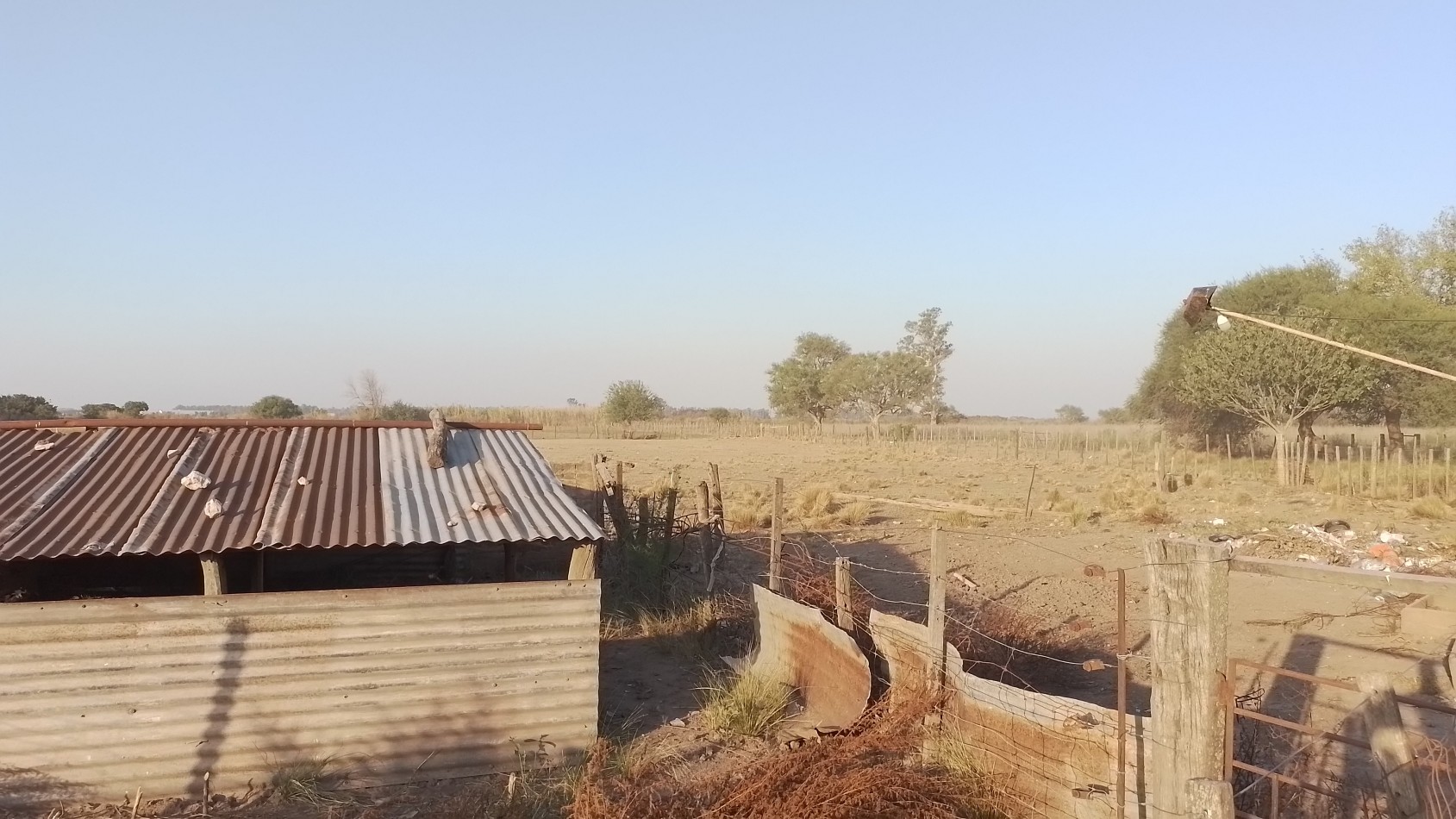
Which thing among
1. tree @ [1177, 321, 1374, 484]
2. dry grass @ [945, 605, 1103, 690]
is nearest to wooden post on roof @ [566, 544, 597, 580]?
dry grass @ [945, 605, 1103, 690]

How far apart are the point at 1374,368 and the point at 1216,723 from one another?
30315mm

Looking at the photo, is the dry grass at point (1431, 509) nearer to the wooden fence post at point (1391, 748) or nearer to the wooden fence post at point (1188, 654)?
the wooden fence post at point (1391, 748)

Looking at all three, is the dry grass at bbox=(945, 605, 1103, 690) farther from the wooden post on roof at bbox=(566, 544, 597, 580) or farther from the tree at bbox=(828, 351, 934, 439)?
the tree at bbox=(828, 351, 934, 439)

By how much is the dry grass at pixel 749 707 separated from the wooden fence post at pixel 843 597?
92cm

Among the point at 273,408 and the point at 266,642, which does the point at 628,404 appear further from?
the point at 266,642

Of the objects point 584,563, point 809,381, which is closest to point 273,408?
point 809,381

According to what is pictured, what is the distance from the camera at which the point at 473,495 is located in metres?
8.38

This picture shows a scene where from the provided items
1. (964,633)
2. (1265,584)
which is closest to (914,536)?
(1265,584)

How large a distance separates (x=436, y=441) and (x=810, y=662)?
419cm

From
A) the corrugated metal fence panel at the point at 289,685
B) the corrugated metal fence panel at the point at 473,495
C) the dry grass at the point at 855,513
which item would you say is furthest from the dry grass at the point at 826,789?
the dry grass at the point at 855,513

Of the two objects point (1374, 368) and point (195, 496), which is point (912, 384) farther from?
point (195, 496)

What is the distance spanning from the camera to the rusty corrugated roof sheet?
7.13m

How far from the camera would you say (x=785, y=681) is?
882cm

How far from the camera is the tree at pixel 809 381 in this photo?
76688 millimetres
